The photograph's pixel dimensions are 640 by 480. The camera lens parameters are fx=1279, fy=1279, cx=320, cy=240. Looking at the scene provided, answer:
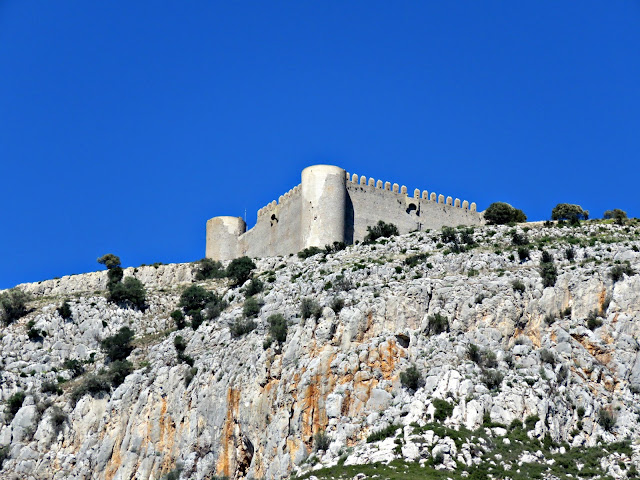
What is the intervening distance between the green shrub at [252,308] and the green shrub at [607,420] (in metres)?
18.9

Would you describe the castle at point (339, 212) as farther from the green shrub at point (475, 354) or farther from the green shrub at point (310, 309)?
the green shrub at point (475, 354)

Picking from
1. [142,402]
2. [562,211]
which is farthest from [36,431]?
[562,211]

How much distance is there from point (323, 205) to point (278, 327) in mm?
19645

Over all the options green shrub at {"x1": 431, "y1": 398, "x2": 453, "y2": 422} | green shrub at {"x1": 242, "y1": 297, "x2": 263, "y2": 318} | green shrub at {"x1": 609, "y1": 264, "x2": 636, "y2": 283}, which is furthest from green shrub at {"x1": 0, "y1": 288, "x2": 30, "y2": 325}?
green shrub at {"x1": 609, "y1": 264, "x2": 636, "y2": 283}

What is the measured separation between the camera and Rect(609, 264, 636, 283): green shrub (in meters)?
58.3

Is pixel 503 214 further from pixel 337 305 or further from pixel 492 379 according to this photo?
pixel 492 379

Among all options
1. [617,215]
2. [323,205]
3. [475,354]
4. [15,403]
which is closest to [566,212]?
[617,215]

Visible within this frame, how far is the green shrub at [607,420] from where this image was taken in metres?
52.6

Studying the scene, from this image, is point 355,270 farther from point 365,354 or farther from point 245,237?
point 245,237

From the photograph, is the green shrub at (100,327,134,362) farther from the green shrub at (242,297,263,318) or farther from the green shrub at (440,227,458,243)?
the green shrub at (440,227,458,243)

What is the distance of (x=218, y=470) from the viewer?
5712 cm

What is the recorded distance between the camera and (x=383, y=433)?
52062mm

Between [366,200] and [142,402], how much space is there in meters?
24.1

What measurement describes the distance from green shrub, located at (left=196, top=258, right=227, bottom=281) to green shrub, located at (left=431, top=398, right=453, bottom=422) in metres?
28.6
